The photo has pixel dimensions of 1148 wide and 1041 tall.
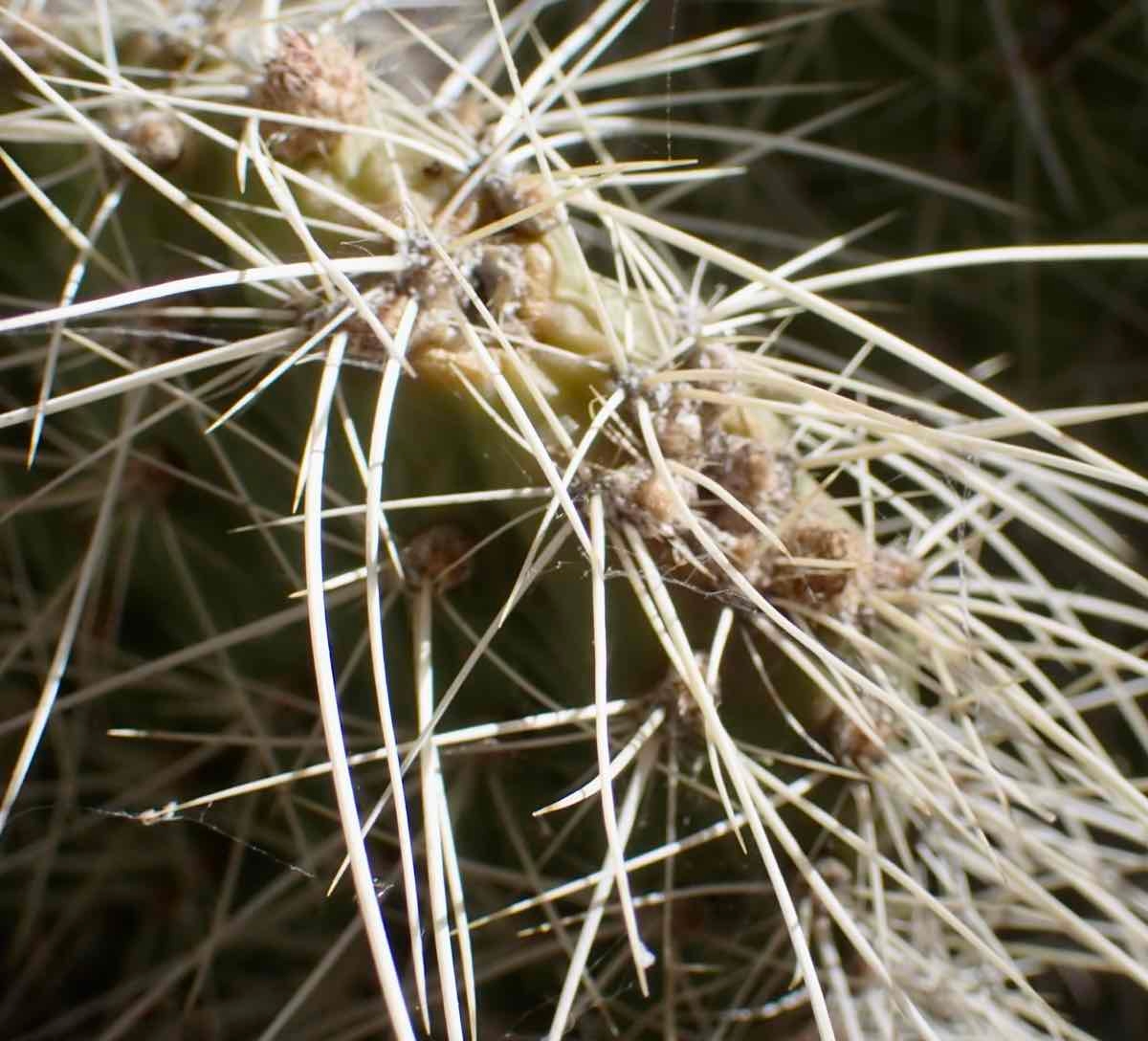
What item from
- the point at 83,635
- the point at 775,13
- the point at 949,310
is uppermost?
the point at 775,13

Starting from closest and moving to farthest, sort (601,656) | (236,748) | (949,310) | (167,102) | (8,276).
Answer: (601,656), (167,102), (8,276), (236,748), (949,310)

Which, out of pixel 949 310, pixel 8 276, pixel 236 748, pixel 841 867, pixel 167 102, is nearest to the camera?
pixel 167 102

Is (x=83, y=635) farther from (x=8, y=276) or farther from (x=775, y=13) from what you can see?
(x=775, y=13)

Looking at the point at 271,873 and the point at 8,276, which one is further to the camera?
the point at 271,873

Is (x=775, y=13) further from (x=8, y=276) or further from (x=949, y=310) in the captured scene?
(x=8, y=276)

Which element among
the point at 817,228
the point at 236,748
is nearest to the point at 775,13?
the point at 817,228

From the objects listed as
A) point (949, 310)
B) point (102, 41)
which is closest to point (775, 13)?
point (949, 310)

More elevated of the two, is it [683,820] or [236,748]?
[683,820]
